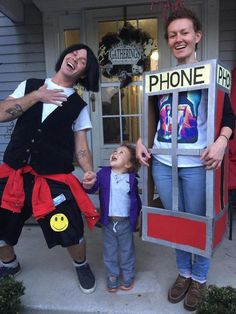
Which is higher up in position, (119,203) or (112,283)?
(119,203)

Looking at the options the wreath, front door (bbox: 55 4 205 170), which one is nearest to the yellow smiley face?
front door (bbox: 55 4 205 170)

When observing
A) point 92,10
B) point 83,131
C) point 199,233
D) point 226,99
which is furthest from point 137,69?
point 199,233

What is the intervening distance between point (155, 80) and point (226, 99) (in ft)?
1.23

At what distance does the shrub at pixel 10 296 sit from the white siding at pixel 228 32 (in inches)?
108

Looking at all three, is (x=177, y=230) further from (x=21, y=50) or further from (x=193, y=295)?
(x=21, y=50)

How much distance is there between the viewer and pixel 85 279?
2.33 m

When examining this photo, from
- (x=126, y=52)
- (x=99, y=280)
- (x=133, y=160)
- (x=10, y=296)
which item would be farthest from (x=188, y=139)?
(x=126, y=52)

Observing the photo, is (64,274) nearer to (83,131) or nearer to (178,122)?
(83,131)

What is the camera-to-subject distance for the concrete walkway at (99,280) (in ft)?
7.14

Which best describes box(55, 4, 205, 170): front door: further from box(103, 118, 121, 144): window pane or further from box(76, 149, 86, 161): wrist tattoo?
box(76, 149, 86, 161): wrist tattoo

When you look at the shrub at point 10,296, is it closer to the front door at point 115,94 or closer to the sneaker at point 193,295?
the sneaker at point 193,295

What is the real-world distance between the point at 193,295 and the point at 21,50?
117 inches

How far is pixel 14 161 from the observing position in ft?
7.06

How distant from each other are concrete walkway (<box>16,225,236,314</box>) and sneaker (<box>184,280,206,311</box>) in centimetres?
6
